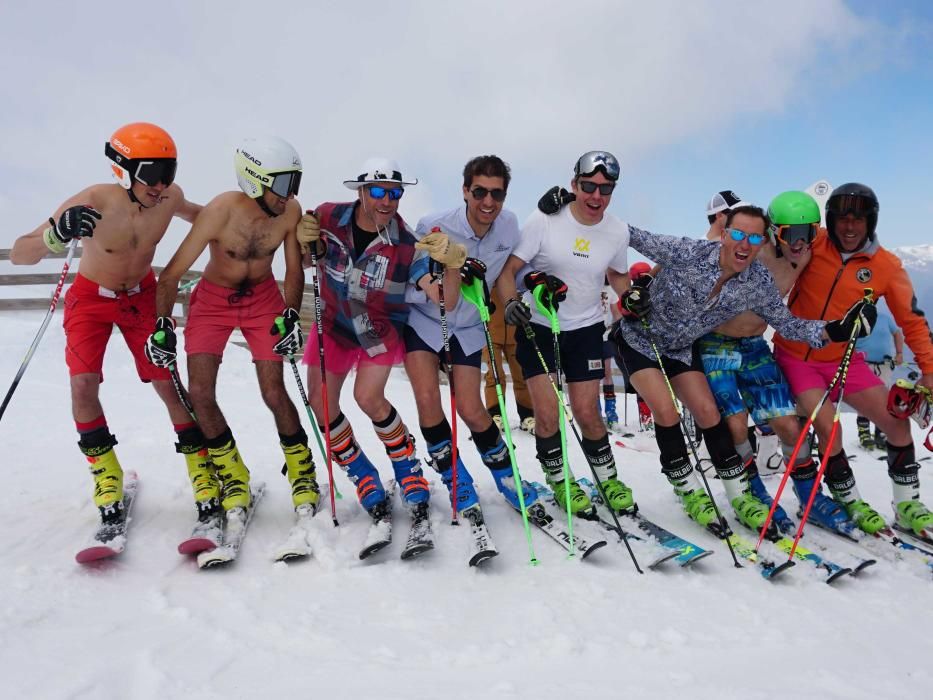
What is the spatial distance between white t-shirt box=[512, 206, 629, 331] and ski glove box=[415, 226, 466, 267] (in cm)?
71

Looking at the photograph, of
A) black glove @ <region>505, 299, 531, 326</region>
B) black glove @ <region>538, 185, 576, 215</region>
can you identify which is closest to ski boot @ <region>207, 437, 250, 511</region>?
black glove @ <region>505, 299, 531, 326</region>

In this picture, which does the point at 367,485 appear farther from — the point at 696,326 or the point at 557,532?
the point at 696,326

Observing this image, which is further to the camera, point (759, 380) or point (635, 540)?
point (759, 380)

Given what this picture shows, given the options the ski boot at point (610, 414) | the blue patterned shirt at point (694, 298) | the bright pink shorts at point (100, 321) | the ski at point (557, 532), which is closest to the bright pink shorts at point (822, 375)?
the blue patterned shirt at point (694, 298)

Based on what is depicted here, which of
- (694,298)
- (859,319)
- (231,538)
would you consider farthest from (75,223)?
(859,319)

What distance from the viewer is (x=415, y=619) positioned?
3.08m

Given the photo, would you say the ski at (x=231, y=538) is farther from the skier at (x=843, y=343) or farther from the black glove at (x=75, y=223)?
the skier at (x=843, y=343)

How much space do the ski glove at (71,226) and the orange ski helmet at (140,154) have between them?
31cm

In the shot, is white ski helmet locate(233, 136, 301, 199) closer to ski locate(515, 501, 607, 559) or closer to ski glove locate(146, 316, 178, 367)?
ski glove locate(146, 316, 178, 367)

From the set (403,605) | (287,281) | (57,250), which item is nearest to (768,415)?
(403,605)

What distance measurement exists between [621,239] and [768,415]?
175cm

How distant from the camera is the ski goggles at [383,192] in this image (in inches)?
155

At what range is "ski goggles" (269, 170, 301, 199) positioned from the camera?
3.92 metres

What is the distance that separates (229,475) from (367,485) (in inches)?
37.9
